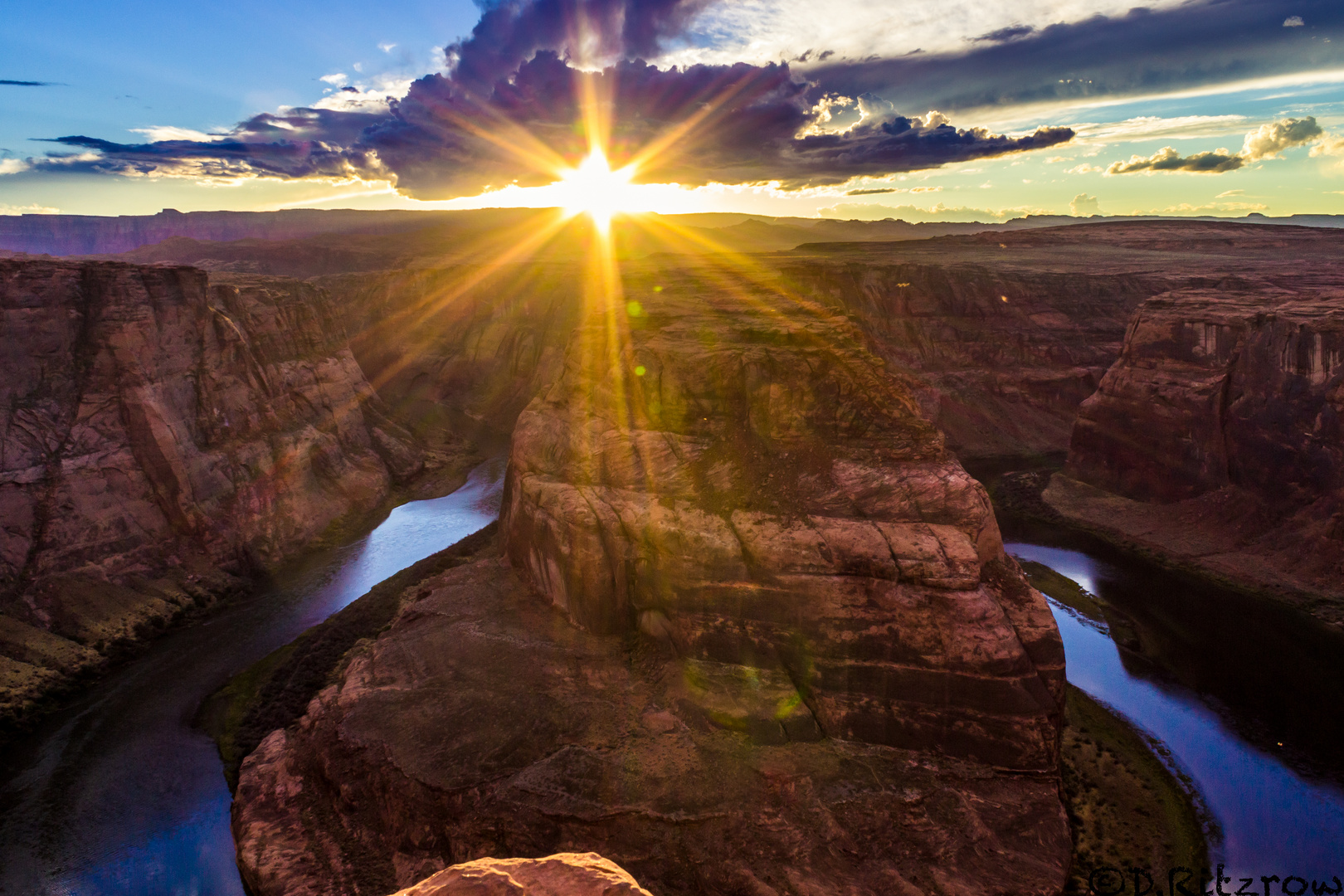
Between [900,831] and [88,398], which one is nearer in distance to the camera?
[900,831]

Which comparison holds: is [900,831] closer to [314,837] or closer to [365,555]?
[314,837]

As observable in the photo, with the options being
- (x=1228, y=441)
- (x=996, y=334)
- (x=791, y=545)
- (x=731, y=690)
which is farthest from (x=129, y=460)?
(x=996, y=334)

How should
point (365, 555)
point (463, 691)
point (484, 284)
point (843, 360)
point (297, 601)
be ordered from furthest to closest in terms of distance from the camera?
point (484, 284) → point (365, 555) → point (297, 601) → point (843, 360) → point (463, 691)

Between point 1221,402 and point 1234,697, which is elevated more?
point 1221,402

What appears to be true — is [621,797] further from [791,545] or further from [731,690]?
[791,545]

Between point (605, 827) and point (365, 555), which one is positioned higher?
point (605, 827)

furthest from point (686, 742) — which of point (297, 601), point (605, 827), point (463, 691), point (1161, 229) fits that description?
point (1161, 229)

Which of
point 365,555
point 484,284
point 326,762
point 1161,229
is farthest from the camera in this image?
point 1161,229
